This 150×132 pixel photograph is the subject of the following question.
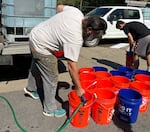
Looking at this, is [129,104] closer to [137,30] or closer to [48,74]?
[48,74]

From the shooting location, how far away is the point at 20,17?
20.0 feet

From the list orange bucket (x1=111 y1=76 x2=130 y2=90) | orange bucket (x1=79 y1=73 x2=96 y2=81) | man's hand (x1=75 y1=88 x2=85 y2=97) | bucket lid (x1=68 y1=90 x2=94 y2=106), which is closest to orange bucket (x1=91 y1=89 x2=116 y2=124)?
bucket lid (x1=68 y1=90 x2=94 y2=106)

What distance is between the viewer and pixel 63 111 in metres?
4.42

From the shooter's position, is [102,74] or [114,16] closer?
[102,74]

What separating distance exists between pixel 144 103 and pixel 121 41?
8.86 meters

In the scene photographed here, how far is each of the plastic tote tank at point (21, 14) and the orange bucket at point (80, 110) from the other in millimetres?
2756

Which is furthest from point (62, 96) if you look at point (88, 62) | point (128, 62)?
point (88, 62)

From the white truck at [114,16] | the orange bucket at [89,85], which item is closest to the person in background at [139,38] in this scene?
the orange bucket at [89,85]

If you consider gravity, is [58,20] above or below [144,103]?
above

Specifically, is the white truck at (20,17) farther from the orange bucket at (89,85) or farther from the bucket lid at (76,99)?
the bucket lid at (76,99)

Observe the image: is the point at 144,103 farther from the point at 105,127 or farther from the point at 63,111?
the point at 63,111

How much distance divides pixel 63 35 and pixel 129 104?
150cm

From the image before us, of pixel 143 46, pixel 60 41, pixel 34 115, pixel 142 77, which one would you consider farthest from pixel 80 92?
pixel 143 46

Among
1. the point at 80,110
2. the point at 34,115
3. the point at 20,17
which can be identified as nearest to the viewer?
the point at 80,110
